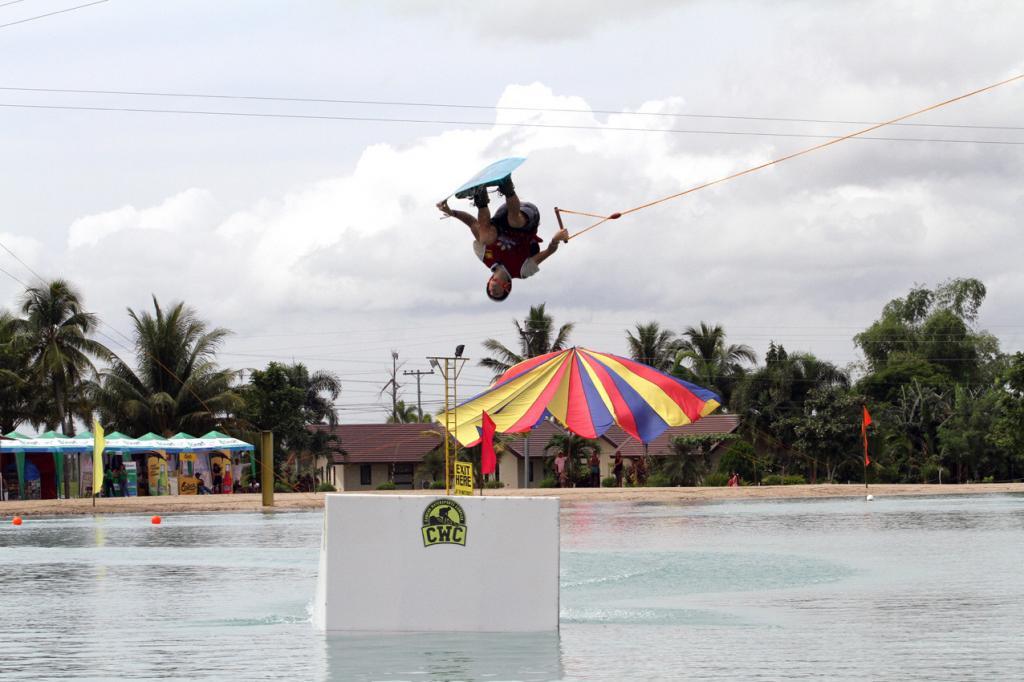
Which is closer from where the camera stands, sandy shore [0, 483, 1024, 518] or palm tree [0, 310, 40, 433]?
sandy shore [0, 483, 1024, 518]

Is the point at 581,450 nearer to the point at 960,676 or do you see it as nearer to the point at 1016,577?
the point at 1016,577

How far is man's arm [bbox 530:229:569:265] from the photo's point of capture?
488 inches

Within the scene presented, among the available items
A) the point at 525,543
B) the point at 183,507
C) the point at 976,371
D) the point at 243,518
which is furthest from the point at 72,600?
the point at 976,371

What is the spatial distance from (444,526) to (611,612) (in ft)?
9.45

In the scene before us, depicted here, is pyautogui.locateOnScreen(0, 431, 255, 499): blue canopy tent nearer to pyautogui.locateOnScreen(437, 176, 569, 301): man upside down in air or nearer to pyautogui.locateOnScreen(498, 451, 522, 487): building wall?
pyautogui.locateOnScreen(498, 451, 522, 487): building wall

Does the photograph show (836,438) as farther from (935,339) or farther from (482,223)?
(482,223)

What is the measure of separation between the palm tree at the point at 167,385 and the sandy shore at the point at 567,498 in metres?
9.23

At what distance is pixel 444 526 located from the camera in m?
10.8

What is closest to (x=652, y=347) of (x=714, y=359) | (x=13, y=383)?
(x=714, y=359)

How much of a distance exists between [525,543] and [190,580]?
7.30m

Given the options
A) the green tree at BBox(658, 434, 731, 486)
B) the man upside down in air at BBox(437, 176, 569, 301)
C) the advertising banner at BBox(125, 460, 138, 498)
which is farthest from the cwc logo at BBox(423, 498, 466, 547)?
the green tree at BBox(658, 434, 731, 486)

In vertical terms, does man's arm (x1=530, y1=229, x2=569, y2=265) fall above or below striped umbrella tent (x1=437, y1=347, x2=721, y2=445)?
above

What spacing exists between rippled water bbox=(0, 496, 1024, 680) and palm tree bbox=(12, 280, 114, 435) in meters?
27.6

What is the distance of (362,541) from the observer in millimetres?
10781
